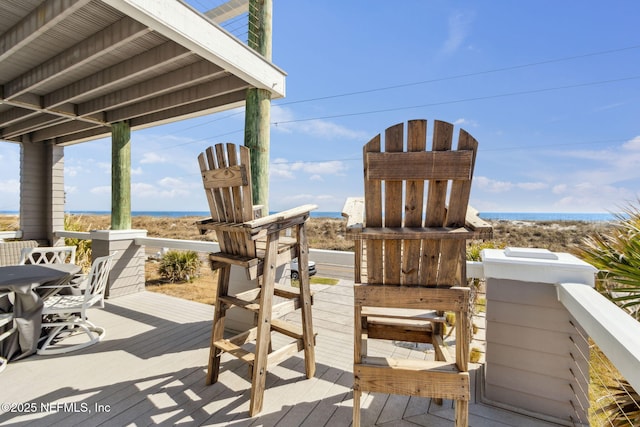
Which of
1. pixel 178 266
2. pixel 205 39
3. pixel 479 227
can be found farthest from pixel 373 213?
pixel 178 266

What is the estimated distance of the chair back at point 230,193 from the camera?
1589 mm

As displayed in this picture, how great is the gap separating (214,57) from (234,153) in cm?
145

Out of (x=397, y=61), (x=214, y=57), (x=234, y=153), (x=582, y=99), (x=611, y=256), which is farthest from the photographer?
(x=582, y=99)

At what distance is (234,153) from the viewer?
1.68m

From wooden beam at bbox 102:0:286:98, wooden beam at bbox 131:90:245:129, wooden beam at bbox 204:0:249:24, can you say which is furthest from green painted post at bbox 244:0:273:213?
wooden beam at bbox 204:0:249:24

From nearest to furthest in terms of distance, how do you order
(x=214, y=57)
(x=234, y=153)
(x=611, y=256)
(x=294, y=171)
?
(x=234, y=153)
(x=611, y=256)
(x=214, y=57)
(x=294, y=171)

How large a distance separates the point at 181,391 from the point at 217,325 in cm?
49

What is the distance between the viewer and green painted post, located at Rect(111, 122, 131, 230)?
4199mm

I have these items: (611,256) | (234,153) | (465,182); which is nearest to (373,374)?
(465,182)

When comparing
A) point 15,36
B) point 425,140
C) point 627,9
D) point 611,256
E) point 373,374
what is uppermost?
point 627,9

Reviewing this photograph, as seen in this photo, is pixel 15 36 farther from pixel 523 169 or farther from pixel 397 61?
pixel 523 169

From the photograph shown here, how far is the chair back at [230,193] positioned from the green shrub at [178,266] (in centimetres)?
495

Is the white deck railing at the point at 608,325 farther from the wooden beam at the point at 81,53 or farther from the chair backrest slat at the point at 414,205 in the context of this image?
the wooden beam at the point at 81,53

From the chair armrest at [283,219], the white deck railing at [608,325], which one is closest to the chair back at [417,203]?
the white deck railing at [608,325]
